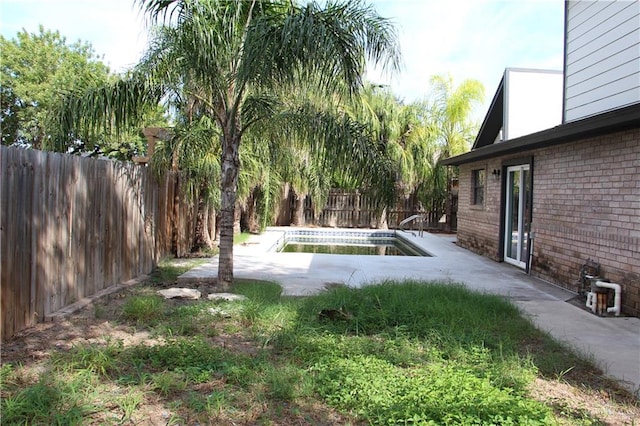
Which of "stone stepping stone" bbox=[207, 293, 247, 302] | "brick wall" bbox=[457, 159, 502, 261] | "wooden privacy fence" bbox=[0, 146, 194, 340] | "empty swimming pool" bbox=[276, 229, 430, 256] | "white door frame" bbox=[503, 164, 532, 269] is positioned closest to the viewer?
"wooden privacy fence" bbox=[0, 146, 194, 340]

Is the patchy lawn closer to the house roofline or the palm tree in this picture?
the palm tree

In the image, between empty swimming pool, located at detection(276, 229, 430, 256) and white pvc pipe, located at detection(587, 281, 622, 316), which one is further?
empty swimming pool, located at detection(276, 229, 430, 256)

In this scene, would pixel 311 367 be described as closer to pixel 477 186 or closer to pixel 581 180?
pixel 581 180

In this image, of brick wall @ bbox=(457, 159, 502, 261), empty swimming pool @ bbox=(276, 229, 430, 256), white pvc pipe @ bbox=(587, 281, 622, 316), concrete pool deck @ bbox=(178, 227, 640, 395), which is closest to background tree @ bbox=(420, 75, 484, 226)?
empty swimming pool @ bbox=(276, 229, 430, 256)

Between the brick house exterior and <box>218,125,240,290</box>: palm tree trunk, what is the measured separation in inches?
194

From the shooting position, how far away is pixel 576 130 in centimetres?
Result: 671

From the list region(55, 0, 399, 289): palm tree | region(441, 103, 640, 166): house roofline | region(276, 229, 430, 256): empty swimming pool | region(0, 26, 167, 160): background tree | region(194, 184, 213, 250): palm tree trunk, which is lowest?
region(276, 229, 430, 256): empty swimming pool

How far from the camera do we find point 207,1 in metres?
5.95

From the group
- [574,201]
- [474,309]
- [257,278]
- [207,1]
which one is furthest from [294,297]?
[574,201]

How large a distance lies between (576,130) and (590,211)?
1250mm

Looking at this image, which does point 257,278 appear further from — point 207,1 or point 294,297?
point 207,1

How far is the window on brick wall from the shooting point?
1244 centimetres

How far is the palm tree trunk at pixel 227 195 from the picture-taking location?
267 inches

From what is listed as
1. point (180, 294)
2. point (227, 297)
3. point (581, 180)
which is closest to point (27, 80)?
point (180, 294)
